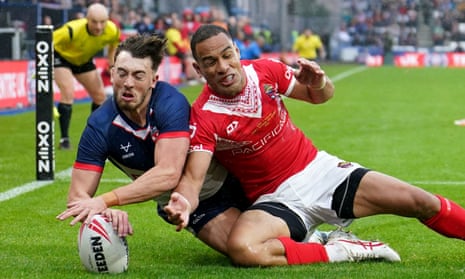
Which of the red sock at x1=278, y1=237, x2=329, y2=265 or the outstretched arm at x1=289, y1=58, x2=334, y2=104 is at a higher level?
the outstretched arm at x1=289, y1=58, x2=334, y2=104

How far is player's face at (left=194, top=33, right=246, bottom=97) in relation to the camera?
6562mm

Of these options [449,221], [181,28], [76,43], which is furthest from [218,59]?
[181,28]

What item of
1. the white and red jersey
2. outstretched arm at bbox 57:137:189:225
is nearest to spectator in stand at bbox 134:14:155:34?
the white and red jersey

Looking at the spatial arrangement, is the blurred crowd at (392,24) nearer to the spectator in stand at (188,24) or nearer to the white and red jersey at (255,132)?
the spectator in stand at (188,24)

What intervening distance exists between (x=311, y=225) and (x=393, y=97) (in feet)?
63.1

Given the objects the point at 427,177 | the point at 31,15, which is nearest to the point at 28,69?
the point at 31,15

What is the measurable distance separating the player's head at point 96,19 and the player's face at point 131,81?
7465 mm

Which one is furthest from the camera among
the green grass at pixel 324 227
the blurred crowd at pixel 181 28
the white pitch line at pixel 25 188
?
A: the blurred crowd at pixel 181 28

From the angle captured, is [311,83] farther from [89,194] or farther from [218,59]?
[89,194]

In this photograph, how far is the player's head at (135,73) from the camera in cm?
643

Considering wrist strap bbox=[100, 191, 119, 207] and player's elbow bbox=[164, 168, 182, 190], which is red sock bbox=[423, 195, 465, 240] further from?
wrist strap bbox=[100, 191, 119, 207]

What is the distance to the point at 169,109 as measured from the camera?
21.4 feet

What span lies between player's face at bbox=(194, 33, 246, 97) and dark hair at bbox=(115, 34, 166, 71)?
9.0 inches

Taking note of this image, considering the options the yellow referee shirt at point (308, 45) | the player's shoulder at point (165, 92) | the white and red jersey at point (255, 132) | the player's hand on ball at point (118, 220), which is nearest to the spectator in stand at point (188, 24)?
the yellow referee shirt at point (308, 45)
